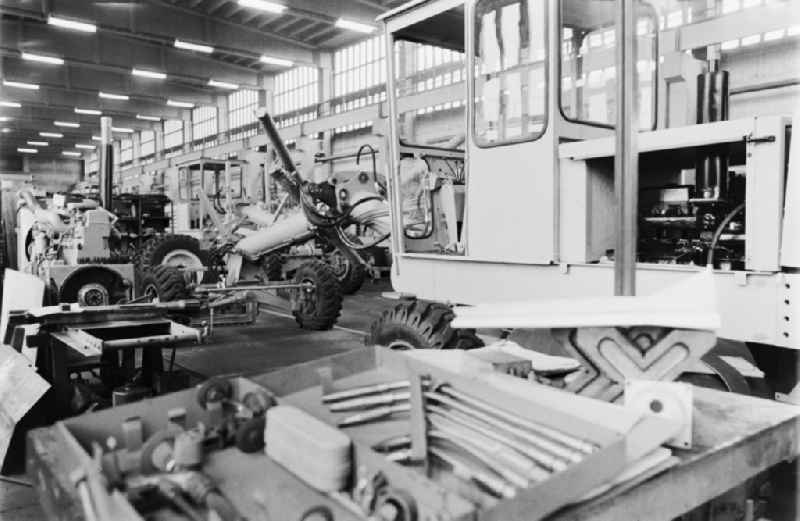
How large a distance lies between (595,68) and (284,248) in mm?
5484

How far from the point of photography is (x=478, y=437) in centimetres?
140

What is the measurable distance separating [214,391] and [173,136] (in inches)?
1203

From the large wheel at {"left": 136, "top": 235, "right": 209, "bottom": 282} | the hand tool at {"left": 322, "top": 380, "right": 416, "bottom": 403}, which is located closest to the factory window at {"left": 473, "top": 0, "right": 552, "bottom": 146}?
the hand tool at {"left": 322, "top": 380, "right": 416, "bottom": 403}

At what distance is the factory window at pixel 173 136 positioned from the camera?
95.8 feet

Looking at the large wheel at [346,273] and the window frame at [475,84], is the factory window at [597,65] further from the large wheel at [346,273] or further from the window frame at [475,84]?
the large wheel at [346,273]

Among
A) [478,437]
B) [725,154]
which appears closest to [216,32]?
[725,154]

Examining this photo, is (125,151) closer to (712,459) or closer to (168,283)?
(168,283)

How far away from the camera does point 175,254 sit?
29.3 ft

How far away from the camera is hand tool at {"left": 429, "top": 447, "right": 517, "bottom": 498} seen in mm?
1192

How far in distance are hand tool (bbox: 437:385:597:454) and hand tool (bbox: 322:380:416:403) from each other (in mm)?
157

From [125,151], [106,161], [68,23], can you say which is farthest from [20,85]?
[106,161]

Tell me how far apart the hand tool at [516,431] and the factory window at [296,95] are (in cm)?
2023

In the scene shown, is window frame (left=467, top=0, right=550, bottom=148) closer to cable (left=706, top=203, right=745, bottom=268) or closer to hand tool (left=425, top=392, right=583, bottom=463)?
cable (left=706, top=203, right=745, bottom=268)

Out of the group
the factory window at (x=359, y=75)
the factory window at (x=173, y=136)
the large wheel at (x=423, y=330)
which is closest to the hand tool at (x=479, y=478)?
the large wheel at (x=423, y=330)
